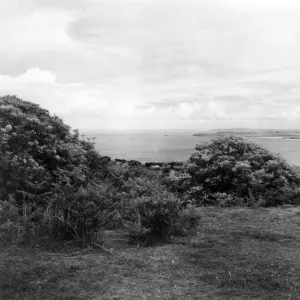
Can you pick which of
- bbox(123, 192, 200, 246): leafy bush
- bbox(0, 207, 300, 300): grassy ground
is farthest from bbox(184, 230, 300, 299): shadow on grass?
bbox(123, 192, 200, 246): leafy bush

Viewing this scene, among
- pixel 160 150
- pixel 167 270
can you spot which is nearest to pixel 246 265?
pixel 167 270

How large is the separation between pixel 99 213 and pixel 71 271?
3.98ft

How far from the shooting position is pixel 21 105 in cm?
894

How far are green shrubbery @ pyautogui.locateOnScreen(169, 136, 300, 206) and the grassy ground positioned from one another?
2.91 metres

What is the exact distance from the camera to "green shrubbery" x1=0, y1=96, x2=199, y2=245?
219 inches

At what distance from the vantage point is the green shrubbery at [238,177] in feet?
29.7

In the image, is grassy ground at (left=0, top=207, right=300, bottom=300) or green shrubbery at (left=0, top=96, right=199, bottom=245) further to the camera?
green shrubbery at (left=0, top=96, right=199, bottom=245)

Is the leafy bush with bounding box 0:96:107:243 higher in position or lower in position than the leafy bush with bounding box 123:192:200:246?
higher

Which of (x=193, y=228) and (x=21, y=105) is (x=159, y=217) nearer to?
(x=193, y=228)

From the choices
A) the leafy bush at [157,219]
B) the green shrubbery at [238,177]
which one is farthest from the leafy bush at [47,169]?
the green shrubbery at [238,177]

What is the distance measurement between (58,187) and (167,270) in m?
2.69

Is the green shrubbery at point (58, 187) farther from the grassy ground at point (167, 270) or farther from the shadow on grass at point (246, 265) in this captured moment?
the shadow on grass at point (246, 265)

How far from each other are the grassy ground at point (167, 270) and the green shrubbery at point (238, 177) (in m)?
2.91

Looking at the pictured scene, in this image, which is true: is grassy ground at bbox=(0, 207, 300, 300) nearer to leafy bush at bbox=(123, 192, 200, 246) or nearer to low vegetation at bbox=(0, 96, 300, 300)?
low vegetation at bbox=(0, 96, 300, 300)
